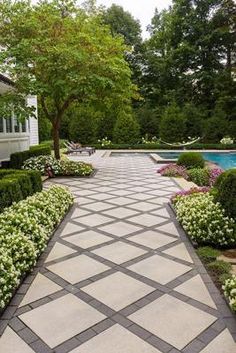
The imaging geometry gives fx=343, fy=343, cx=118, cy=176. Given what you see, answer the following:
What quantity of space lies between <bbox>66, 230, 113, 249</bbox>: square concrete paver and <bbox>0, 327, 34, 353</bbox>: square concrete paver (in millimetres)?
1876

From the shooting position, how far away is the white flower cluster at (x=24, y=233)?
3.12 m

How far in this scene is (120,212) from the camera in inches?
238

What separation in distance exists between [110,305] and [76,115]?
2049 cm

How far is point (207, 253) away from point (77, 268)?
5.06ft

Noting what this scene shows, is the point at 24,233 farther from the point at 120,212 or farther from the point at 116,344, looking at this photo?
the point at 120,212

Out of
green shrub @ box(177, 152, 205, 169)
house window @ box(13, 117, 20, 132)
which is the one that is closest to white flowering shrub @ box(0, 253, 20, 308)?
green shrub @ box(177, 152, 205, 169)

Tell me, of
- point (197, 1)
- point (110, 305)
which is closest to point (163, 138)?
point (197, 1)

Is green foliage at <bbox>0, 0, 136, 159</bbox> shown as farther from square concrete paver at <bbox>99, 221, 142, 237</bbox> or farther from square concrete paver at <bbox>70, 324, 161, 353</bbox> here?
square concrete paver at <bbox>70, 324, 161, 353</bbox>

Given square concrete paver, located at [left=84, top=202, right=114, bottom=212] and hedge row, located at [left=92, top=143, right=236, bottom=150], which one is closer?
square concrete paver, located at [left=84, top=202, right=114, bottom=212]

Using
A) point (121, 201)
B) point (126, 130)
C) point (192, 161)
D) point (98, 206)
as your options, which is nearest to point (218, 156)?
point (126, 130)

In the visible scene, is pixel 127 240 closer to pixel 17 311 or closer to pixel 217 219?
pixel 217 219

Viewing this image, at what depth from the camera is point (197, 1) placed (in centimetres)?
2483

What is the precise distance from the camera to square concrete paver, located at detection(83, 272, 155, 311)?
3.04 metres

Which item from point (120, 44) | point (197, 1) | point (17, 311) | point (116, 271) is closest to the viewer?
point (17, 311)
